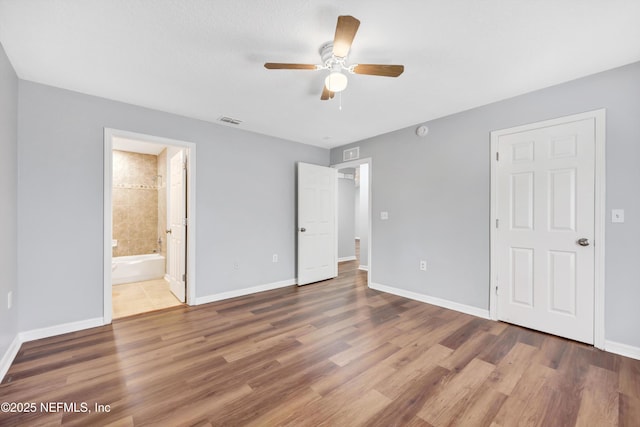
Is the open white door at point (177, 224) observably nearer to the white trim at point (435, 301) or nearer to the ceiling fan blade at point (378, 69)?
the ceiling fan blade at point (378, 69)

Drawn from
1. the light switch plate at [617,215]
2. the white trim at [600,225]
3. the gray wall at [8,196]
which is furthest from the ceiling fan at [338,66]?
the light switch plate at [617,215]

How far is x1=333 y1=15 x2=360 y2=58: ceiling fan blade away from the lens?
1.45 m

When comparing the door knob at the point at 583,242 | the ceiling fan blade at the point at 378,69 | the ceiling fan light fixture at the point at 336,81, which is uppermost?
the ceiling fan blade at the point at 378,69

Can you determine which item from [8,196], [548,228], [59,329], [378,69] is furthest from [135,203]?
[548,228]

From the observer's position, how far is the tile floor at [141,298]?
130 inches

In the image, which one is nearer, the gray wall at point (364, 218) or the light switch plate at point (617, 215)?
the light switch plate at point (617, 215)

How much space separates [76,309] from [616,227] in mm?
5204

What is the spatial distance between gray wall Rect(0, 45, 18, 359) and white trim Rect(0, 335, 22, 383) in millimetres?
51

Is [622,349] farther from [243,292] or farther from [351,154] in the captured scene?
[243,292]

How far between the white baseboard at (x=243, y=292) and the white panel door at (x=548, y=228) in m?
2.99

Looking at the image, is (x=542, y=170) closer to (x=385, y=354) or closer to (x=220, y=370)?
(x=385, y=354)

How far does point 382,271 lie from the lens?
414 cm

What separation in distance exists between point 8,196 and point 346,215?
5899 millimetres

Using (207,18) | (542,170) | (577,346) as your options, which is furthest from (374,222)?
(207,18)
